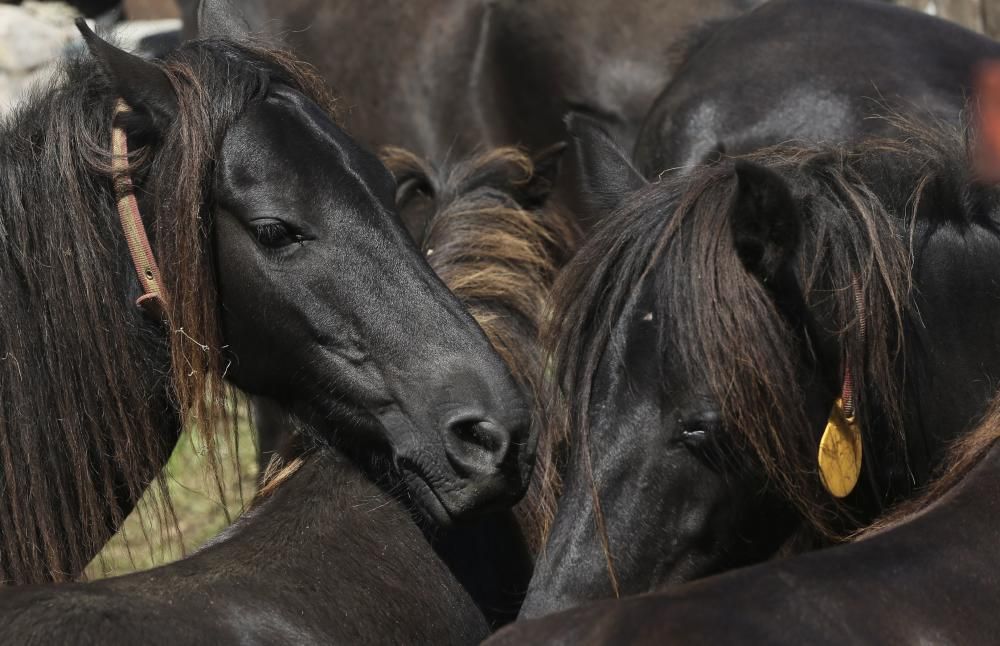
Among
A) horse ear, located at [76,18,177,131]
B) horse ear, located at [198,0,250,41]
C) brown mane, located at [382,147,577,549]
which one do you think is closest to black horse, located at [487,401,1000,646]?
brown mane, located at [382,147,577,549]

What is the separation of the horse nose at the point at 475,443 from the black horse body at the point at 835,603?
0.68 metres

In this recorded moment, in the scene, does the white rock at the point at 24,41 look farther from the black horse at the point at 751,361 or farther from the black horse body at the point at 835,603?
the black horse body at the point at 835,603

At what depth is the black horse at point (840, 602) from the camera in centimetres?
172

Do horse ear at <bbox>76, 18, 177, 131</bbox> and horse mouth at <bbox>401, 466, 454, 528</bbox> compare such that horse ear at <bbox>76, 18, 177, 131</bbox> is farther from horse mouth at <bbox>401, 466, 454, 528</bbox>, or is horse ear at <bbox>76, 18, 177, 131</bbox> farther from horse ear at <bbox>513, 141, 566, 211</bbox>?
horse ear at <bbox>513, 141, 566, 211</bbox>

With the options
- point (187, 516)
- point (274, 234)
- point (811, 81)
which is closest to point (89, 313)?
point (274, 234)

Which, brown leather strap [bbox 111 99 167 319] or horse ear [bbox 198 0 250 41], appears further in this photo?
horse ear [bbox 198 0 250 41]

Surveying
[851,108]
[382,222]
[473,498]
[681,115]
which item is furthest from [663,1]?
[473,498]

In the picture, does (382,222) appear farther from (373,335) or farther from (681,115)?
(681,115)

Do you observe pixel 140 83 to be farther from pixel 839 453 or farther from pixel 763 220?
pixel 839 453

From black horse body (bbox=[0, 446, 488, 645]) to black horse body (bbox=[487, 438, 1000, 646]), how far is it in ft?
1.90

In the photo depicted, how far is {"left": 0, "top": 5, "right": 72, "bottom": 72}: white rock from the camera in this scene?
9.41 meters

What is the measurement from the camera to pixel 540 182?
3592 millimetres

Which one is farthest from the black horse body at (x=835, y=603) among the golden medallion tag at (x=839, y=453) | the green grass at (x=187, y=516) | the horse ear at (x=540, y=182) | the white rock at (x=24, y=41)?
the white rock at (x=24, y=41)

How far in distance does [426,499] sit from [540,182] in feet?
4.13
